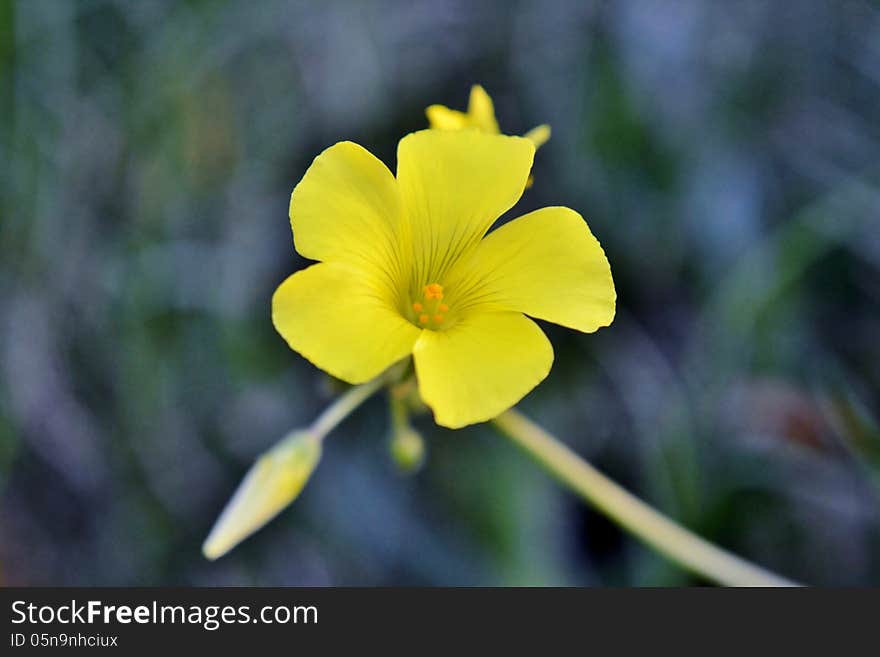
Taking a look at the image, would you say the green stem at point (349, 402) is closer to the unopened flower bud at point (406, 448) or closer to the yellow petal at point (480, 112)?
the unopened flower bud at point (406, 448)

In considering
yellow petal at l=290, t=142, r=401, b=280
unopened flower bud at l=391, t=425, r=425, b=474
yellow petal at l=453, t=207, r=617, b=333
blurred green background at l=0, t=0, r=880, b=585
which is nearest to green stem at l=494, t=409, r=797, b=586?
unopened flower bud at l=391, t=425, r=425, b=474

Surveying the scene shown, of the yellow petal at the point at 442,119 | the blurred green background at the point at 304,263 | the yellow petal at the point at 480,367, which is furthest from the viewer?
the blurred green background at the point at 304,263

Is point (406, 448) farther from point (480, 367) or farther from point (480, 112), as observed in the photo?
point (480, 112)

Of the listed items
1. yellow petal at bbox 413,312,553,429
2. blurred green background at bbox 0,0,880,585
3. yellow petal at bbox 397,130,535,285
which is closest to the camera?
yellow petal at bbox 413,312,553,429

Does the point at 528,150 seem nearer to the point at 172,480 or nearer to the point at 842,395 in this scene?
the point at 842,395

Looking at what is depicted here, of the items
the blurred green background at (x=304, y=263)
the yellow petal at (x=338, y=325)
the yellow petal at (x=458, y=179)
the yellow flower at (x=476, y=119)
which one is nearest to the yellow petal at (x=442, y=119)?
the yellow flower at (x=476, y=119)

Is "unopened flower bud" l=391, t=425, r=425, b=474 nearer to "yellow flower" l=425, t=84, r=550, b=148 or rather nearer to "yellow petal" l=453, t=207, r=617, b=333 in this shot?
"yellow petal" l=453, t=207, r=617, b=333

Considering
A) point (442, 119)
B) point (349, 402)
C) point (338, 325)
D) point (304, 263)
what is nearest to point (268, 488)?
point (349, 402)
